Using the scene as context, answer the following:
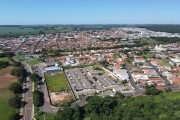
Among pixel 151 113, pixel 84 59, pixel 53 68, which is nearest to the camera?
pixel 151 113

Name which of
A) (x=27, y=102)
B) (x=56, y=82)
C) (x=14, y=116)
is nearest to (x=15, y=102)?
(x=27, y=102)

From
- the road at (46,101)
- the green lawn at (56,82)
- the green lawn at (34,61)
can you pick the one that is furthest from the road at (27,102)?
the green lawn at (34,61)

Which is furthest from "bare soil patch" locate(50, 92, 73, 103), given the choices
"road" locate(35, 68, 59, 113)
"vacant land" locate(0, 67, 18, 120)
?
"vacant land" locate(0, 67, 18, 120)

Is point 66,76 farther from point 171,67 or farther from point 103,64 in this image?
point 171,67

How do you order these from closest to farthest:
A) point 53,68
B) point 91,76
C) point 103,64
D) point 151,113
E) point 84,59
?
1. point 151,113
2. point 91,76
3. point 53,68
4. point 103,64
5. point 84,59

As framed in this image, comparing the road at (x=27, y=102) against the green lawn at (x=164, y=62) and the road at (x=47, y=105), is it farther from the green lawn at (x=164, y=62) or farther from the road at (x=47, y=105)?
the green lawn at (x=164, y=62)

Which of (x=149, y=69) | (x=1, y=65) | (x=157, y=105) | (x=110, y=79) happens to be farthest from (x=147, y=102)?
(x=1, y=65)

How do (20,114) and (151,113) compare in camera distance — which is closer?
(151,113)
